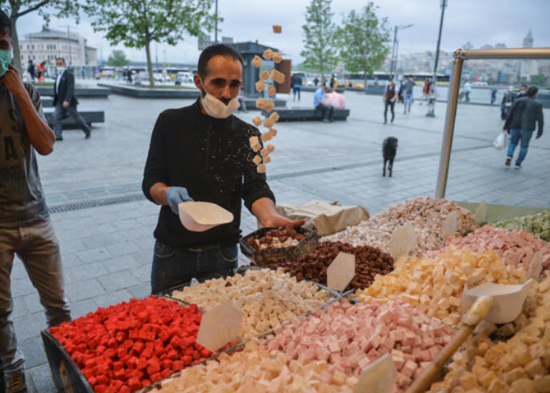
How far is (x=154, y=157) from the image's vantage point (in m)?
1.92

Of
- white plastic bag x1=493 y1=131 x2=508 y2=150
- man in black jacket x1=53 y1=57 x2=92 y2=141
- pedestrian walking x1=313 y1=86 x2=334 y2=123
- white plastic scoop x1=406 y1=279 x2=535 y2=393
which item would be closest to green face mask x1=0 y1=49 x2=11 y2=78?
white plastic scoop x1=406 y1=279 x2=535 y2=393

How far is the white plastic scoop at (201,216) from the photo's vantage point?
1.39 meters

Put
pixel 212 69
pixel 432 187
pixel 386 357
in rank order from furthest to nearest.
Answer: pixel 432 187
pixel 212 69
pixel 386 357

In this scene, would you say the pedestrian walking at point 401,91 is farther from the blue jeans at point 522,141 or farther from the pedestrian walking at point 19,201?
the pedestrian walking at point 19,201

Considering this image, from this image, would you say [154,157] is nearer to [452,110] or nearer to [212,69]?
[212,69]

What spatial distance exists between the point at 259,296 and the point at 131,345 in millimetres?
578

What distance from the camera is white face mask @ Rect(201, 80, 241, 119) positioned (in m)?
1.80

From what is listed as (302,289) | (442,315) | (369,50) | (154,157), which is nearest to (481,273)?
(442,315)

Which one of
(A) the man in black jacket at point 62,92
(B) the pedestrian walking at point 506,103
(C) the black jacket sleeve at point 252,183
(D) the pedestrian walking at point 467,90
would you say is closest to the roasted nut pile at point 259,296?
(C) the black jacket sleeve at point 252,183

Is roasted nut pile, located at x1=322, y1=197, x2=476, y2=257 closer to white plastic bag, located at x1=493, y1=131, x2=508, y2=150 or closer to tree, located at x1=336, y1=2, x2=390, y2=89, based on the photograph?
white plastic bag, located at x1=493, y1=131, x2=508, y2=150

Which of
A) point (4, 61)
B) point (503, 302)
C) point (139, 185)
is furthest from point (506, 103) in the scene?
point (139, 185)

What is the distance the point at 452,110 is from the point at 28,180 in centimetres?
293

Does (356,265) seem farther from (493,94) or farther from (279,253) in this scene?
(493,94)

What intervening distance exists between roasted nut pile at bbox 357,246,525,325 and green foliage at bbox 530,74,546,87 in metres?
1.75
